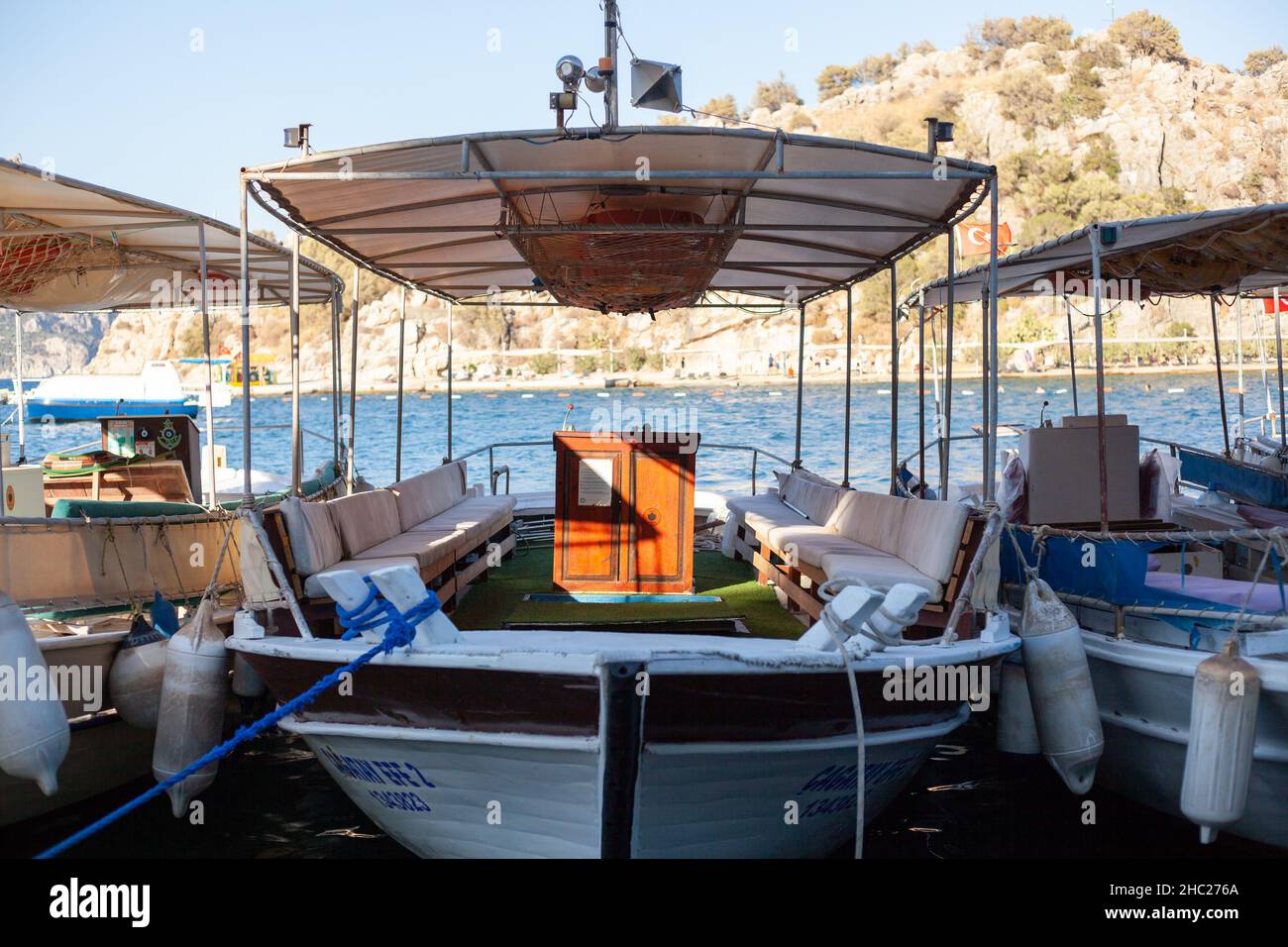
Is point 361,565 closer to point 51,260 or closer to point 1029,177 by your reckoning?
point 51,260

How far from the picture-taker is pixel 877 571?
22.7 ft

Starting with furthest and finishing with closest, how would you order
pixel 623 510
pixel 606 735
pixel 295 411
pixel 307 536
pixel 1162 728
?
1. pixel 623 510
2. pixel 295 411
3. pixel 307 536
4. pixel 1162 728
5. pixel 606 735

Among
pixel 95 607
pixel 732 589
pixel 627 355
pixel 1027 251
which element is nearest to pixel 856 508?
pixel 732 589

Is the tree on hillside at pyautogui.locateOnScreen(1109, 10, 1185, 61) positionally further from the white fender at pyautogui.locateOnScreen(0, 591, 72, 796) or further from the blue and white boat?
the white fender at pyautogui.locateOnScreen(0, 591, 72, 796)

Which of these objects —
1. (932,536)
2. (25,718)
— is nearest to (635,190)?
(932,536)

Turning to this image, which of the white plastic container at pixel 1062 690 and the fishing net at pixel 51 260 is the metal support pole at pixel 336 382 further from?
the white plastic container at pixel 1062 690

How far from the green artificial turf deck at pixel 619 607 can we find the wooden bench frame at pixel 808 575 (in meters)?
0.17

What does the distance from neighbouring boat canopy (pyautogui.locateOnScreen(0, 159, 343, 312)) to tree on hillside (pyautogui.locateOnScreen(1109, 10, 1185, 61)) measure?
4394 inches

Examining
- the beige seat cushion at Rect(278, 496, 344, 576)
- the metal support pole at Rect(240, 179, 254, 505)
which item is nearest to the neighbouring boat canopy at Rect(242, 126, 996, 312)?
the metal support pole at Rect(240, 179, 254, 505)

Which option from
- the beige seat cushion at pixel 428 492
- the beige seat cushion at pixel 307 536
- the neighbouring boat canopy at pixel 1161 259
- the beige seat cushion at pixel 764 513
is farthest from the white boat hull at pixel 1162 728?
the beige seat cushion at pixel 428 492

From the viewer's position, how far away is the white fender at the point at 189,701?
6.06 meters

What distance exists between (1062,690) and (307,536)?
4260 millimetres
